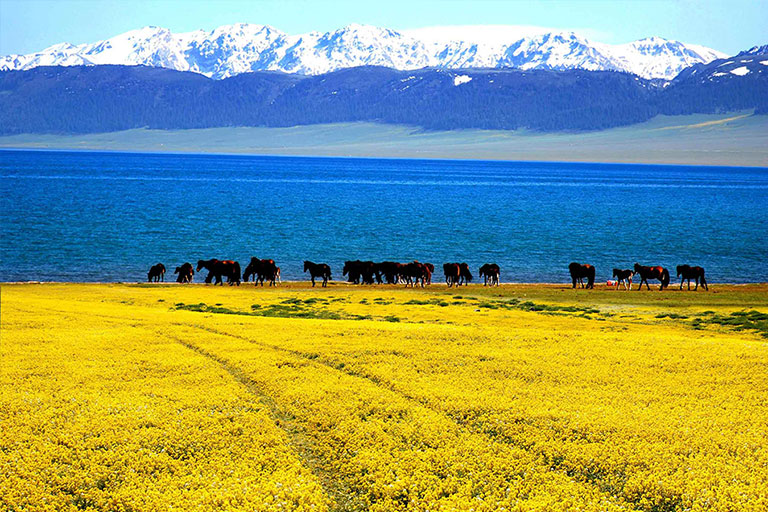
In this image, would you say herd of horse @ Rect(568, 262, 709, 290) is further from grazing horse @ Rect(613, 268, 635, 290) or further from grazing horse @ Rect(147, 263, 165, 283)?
grazing horse @ Rect(147, 263, 165, 283)

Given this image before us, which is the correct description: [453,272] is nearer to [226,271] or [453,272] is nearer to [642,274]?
[642,274]

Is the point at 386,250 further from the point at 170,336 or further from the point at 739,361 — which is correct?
the point at 739,361

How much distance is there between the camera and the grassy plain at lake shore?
44.5ft

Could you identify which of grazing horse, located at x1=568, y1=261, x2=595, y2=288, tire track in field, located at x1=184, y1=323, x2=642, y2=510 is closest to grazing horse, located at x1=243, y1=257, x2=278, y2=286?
grazing horse, located at x1=568, y1=261, x2=595, y2=288

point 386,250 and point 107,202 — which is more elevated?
point 107,202

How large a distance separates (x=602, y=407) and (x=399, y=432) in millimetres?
4869

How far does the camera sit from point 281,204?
132m

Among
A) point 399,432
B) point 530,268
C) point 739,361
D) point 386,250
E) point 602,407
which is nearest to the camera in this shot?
point 399,432

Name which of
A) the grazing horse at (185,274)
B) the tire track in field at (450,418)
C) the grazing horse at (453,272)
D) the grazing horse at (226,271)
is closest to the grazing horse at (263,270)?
the grazing horse at (226,271)

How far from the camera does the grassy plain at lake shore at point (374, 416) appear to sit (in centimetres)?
1357

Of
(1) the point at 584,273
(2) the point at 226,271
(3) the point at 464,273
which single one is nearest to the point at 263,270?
(2) the point at 226,271

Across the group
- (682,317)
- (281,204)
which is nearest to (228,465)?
(682,317)

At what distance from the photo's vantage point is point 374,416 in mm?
17031

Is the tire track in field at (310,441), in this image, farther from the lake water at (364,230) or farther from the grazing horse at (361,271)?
the lake water at (364,230)
